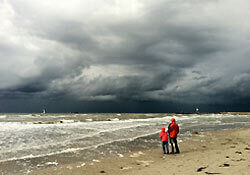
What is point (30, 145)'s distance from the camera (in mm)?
17844

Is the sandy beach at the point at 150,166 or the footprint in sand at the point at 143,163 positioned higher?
the sandy beach at the point at 150,166

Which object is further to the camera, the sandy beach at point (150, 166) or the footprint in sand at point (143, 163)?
the footprint in sand at point (143, 163)

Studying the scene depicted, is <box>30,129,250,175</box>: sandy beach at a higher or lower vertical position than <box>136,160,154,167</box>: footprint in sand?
higher

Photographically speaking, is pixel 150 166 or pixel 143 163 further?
pixel 143 163

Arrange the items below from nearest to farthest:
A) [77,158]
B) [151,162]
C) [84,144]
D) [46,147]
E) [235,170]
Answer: [235,170]
[151,162]
[77,158]
[46,147]
[84,144]

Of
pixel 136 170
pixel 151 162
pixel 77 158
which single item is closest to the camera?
pixel 136 170

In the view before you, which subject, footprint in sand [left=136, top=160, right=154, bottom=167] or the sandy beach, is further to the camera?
footprint in sand [left=136, top=160, right=154, bottom=167]

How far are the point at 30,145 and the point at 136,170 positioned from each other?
35.9 ft

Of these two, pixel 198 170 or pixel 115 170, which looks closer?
pixel 198 170

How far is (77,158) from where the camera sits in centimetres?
1371

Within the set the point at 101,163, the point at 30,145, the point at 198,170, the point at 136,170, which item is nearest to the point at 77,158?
the point at 101,163

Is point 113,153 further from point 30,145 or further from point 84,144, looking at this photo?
A: point 30,145

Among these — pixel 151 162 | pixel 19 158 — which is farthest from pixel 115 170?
pixel 19 158

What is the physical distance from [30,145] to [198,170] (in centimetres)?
1385
